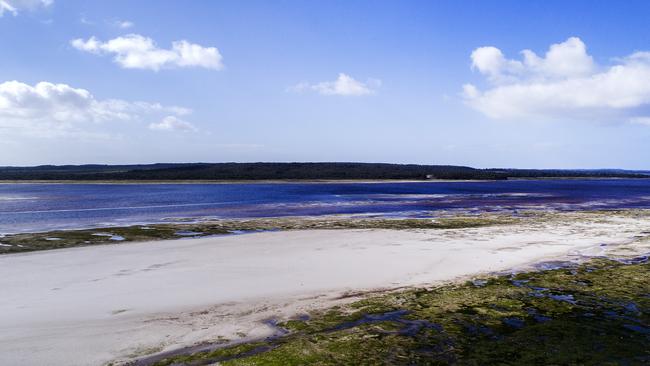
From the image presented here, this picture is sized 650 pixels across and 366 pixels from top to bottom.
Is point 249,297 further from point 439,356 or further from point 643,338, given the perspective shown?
point 643,338

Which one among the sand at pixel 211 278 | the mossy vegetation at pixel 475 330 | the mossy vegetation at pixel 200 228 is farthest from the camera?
the mossy vegetation at pixel 200 228

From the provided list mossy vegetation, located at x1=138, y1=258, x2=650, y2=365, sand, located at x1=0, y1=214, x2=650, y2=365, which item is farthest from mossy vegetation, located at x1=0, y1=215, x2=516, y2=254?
mossy vegetation, located at x1=138, y1=258, x2=650, y2=365

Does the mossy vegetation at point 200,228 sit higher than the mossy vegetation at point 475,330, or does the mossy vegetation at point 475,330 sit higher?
the mossy vegetation at point 475,330

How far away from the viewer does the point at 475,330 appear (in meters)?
9.39

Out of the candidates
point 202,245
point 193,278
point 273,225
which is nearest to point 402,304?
point 193,278

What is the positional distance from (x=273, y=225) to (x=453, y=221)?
12263mm

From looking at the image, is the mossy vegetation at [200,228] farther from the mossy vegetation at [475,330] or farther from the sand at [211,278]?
the mossy vegetation at [475,330]

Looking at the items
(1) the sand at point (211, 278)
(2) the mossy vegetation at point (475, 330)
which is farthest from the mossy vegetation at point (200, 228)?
(2) the mossy vegetation at point (475, 330)

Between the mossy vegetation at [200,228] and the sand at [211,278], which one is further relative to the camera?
the mossy vegetation at [200,228]

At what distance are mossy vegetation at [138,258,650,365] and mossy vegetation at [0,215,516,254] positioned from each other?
14.4 meters

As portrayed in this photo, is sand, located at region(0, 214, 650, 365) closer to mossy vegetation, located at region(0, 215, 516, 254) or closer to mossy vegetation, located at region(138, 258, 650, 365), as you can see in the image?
mossy vegetation, located at region(138, 258, 650, 365)

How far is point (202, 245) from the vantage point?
68.4 feet

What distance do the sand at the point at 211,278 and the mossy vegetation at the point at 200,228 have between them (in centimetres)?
202

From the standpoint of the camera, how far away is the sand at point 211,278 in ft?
30.0
